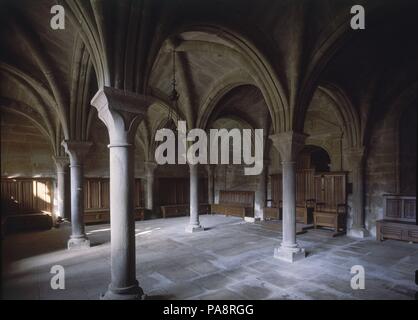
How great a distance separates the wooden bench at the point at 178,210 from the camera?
44.5 ft

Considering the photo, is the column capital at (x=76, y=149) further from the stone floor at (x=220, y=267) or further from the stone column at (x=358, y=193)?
the stone column at (x=358, y=193)

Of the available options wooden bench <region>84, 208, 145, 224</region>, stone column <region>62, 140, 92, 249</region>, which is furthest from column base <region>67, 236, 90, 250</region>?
wooden bench <region>84, 208, 145, 224</region>

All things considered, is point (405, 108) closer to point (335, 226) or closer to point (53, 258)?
point (335, 226)

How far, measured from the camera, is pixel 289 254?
591cm

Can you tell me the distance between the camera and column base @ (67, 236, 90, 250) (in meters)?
7.09

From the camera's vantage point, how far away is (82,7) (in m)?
3.70

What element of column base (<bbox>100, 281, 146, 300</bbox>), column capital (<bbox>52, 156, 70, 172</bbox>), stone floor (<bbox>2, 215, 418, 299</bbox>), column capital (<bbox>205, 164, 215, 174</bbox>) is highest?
column capital (<bbox>52, 156, 70, 172</bbox>)

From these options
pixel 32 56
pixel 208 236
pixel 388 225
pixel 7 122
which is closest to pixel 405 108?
pixel 388 225

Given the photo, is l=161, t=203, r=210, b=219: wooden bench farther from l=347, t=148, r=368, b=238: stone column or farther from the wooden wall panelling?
l=347, t=148, r=368, b=238: stone column

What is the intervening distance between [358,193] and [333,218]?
45.1 inches

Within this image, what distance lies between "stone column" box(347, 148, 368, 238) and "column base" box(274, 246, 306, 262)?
3607mm

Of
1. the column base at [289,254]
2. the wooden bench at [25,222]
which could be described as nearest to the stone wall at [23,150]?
the wooden bench at [25,222]

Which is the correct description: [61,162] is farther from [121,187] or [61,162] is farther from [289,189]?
[289,189]

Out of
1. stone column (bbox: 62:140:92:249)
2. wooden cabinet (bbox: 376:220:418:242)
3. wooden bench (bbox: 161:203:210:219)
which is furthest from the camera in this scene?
wooden bench (bbox: 161:203:210:219)
